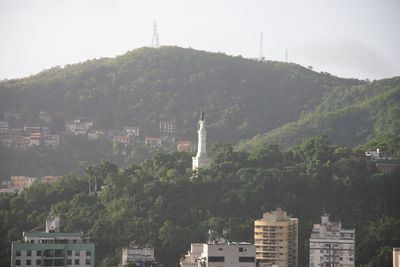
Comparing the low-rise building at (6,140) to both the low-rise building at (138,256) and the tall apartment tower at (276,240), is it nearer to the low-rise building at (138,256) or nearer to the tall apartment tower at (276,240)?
the tall apartment tower at (276,240)

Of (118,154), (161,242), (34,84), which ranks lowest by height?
(161,242)

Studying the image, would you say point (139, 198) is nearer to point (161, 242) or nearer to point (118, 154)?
point (161, 242)

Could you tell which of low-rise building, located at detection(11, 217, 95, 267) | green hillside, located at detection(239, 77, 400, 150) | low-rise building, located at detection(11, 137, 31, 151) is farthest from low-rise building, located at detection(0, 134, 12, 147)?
low-rise building, located at detection(11, 217, 95, 267)

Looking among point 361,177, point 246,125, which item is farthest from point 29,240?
point 246,125

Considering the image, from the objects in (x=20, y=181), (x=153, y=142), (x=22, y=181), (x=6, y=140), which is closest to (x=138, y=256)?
(x=22, y=181)

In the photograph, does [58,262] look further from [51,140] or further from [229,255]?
[51,140]

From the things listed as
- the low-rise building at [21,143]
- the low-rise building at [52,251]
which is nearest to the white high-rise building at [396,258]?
the low-rise building at [52,251]
